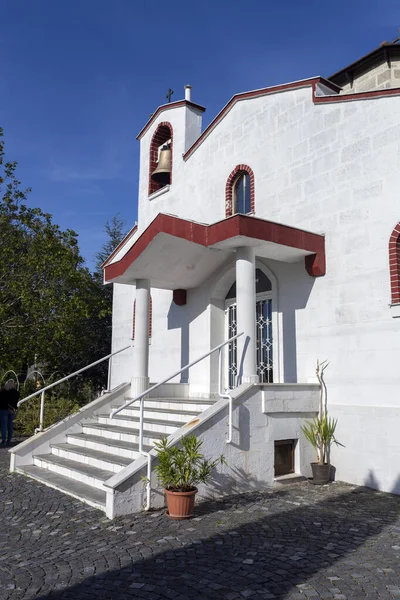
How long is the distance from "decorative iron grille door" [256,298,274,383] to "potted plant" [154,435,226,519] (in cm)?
341

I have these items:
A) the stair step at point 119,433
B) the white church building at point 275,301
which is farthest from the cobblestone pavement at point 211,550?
the stair step at point 119,433

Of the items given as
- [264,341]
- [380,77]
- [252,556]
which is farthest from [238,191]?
[252,556]

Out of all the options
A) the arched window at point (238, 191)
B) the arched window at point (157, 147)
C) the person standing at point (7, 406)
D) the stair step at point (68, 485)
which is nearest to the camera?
the stair step at point (68, 485)

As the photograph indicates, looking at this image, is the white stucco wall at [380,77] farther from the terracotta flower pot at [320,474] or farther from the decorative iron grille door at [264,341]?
the terracotta flower pot at [320,474]

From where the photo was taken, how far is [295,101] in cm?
1011

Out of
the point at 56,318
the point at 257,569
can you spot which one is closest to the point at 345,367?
the point at 257,569

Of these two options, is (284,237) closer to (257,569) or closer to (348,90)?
(257,569)

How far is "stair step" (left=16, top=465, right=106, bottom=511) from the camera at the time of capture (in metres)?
6.85

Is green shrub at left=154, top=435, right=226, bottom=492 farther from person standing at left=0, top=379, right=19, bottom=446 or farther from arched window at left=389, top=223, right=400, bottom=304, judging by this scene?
person standing at left=0, top=379, right=19, bottom=446

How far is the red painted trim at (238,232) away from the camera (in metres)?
8.27

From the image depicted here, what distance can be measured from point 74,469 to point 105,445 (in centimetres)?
67

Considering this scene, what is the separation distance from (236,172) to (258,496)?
6.91m

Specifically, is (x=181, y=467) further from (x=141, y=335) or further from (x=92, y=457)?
(x=141, y=335)

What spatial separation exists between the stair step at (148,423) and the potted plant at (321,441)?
7.04 feet
